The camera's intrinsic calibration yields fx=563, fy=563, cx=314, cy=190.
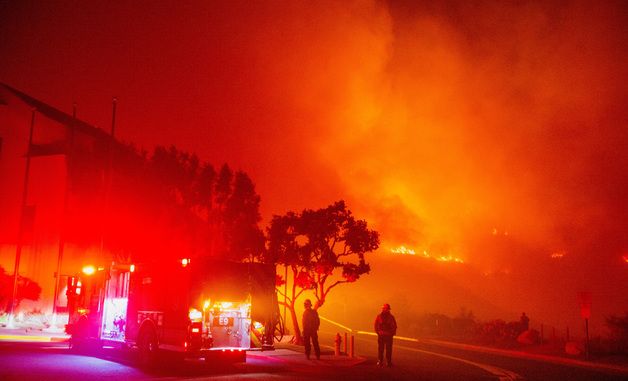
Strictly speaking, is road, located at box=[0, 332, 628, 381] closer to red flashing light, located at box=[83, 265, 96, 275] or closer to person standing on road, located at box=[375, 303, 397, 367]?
person standing on road, located at box=[375, 303, 397, 367]

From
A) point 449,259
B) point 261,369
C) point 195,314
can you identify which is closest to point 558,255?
point 449,259

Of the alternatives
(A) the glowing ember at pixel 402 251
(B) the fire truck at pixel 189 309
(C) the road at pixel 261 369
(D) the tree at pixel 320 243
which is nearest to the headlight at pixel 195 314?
(B) the fire truck at pixel 189 309

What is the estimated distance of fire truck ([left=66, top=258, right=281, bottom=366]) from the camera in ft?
48.7

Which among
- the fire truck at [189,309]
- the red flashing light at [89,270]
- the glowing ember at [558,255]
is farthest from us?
the glowing ember at [558,255]

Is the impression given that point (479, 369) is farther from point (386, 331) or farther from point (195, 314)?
point (195, 314)

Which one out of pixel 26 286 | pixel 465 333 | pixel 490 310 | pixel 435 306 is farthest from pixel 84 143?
pixel 490 310

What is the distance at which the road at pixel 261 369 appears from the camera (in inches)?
526

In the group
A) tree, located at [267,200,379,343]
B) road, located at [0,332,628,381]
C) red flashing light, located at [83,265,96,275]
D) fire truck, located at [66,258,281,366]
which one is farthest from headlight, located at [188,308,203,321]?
tree, located at [267,200,379,343]

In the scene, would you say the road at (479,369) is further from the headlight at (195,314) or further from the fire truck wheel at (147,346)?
the fire truck wheel at (147,346)

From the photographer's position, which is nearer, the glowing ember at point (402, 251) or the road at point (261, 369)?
the road at point (261, 369)

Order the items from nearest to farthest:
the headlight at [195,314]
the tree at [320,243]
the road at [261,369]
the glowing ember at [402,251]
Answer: the road at [261,369], the headlight at [195,314], the tree at [320,243], the glowing ember at [402,251]

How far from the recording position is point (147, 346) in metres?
15.9

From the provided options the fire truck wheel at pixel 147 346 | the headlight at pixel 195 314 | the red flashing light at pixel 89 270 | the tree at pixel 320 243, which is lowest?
the fire truck wheel at pixel 147 346

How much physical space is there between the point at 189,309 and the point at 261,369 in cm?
295
